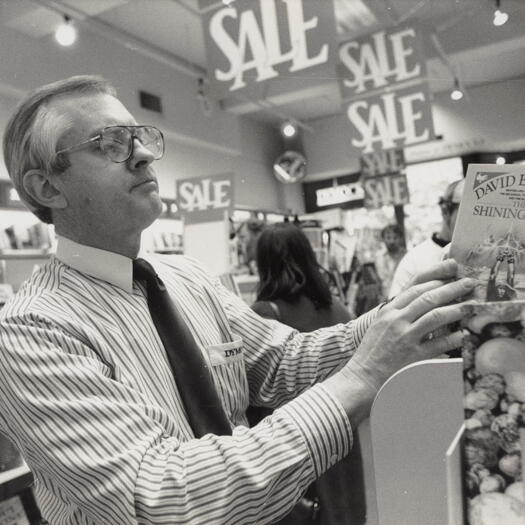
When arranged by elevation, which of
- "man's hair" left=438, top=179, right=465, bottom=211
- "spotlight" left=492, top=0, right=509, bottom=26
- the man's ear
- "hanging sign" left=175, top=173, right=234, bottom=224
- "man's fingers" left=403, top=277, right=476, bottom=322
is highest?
"spotlight" left=492, top=0, right=509, bottom=26

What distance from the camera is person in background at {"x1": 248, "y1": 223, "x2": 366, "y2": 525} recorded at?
155cm

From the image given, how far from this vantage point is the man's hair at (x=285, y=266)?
158 centimetres

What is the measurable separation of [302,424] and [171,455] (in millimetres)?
187

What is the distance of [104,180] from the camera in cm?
115

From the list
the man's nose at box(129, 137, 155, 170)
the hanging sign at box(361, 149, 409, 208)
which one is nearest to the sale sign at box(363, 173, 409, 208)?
the hanging sign at box(361, 149, 409, 208)

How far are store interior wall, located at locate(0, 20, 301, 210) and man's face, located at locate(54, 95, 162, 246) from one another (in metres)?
1.57

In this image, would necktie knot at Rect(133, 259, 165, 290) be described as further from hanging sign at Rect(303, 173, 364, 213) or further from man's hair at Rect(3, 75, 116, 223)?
hanging sign at Rect(303, 173, 364, 213)

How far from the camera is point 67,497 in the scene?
95 cm

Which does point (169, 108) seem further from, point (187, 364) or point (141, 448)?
point (141, 448)

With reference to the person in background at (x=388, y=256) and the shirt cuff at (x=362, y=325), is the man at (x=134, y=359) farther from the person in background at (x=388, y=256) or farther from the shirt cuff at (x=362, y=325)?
the person in background at (x=388, y=256)

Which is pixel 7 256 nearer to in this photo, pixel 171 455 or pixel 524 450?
pixel 171 455

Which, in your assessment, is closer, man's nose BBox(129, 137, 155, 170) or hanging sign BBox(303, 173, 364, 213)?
man's nose BBox(129, 137, 155, 170)

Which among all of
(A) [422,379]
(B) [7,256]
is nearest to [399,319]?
(A) [422,379]

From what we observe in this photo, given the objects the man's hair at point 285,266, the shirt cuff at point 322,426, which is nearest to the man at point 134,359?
the shirt cuff at point 322,426
